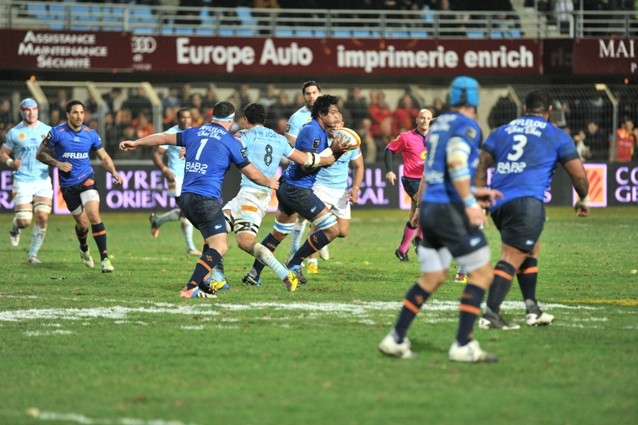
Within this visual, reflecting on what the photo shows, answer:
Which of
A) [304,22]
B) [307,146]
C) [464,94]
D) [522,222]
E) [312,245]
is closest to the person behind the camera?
[464,94]

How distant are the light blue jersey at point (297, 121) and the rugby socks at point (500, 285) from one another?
6.31 meters

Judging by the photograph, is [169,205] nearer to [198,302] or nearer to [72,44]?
[72,44]

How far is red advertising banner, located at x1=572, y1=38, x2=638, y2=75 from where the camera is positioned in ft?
115

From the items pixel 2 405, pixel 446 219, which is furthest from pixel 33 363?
pixel 446 219

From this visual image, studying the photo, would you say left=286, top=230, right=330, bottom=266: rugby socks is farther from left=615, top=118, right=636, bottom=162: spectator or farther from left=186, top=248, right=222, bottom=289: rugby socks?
left=615, top=118, right=636, bottom=162: spectator

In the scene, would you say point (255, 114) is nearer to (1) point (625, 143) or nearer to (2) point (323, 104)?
(2) point (323, 104)

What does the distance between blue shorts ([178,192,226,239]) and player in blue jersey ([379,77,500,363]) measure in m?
4.51

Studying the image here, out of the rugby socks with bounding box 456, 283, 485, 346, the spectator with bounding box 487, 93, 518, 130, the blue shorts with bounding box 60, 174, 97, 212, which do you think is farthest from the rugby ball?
the spectator with bounding box 487, 93, 518, 130

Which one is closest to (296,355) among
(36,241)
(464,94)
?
(464,94)

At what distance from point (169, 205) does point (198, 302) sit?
17129 millimetres

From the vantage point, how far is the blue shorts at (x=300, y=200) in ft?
47.1

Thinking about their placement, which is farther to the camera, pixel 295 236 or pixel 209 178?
pixel 295 236

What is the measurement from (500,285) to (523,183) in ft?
3.17

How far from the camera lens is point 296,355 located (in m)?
9.20
